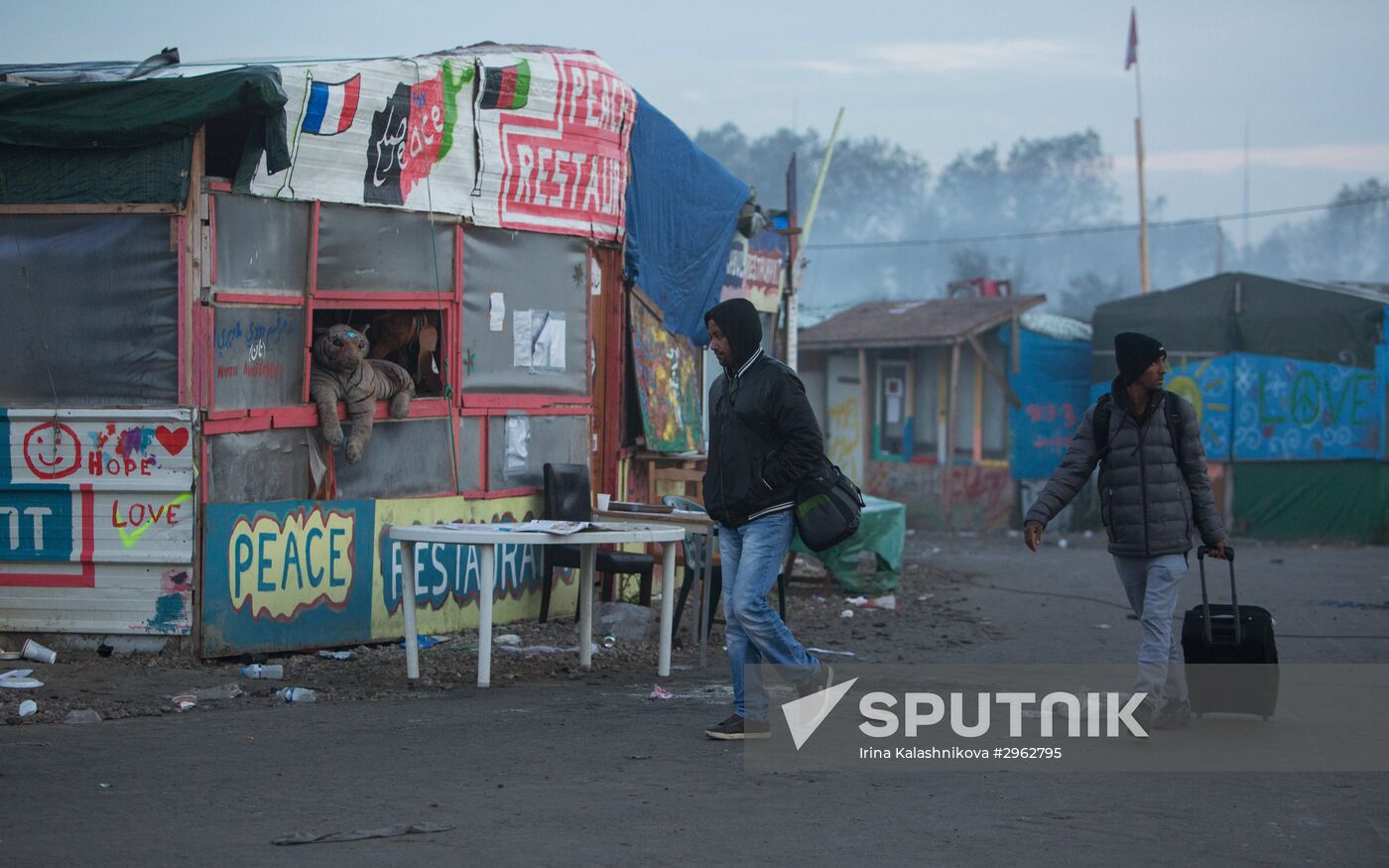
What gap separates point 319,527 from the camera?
913 cm

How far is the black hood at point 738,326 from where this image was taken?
272 inches

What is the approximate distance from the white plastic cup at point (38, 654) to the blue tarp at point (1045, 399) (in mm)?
→ 18455

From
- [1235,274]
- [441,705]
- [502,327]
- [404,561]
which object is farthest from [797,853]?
[1235,274]

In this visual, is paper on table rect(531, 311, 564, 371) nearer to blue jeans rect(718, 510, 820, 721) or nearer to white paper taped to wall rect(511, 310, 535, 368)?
white paper taped to wall rect(511, 310, 535, 368)

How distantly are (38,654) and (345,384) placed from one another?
2382 millimetres

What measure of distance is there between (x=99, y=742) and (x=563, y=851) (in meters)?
2.69

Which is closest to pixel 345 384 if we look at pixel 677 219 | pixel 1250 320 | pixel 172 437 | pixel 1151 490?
pixel 172 437

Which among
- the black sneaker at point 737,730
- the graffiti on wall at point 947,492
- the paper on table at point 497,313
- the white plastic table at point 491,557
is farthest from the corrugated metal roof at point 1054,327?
the black sneaker at point 737,730

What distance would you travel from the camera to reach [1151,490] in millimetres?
7277

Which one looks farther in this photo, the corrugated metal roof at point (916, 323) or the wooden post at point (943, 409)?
the wooden post at point (943, 409)

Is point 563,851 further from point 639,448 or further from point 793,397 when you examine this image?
point 639,448

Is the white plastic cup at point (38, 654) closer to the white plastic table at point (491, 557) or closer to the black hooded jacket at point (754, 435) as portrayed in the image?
the white plastic table at point (491, 557)

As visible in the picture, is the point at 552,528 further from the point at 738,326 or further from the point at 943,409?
the point at 943,409

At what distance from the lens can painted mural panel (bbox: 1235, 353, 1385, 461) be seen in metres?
21.5
